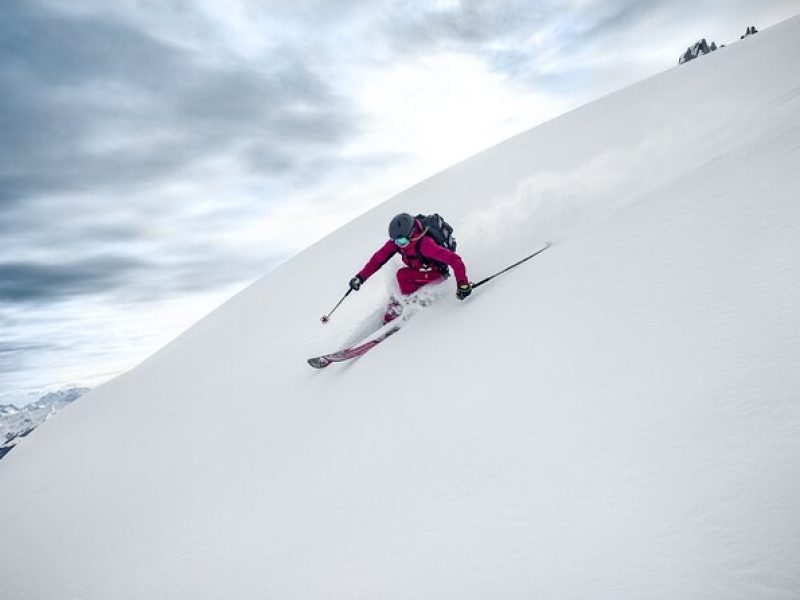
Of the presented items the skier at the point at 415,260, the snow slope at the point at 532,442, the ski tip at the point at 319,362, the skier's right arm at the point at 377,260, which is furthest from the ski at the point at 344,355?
the skier's right arm at the point at 377,260

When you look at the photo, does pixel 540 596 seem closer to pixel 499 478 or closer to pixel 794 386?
pixel 499 478

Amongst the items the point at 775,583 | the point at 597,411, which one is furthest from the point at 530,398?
the point at 775,583

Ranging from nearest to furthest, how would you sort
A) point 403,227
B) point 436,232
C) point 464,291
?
1. point 464,291
2. point 403,227
3. point 436,232

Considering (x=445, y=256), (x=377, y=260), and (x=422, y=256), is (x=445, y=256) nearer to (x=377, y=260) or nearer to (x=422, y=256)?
(x=422, y=256)

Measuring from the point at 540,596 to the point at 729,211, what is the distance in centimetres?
364

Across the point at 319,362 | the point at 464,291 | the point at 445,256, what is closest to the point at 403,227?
the point at 445,256

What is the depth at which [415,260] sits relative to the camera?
630cm

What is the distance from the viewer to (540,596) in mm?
1779

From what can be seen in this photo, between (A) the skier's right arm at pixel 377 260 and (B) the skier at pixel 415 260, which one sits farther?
(A) the skier's right arm at pixel 377 260

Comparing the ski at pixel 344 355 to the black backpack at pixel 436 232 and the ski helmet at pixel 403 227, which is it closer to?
the black backpack at pixel 436 232

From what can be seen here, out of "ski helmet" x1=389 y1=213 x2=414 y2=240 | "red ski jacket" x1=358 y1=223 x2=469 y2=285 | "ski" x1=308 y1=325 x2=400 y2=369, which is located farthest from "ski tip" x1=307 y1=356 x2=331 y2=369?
"ski helmet" x1=389 y1=213 x2=414 y2=240

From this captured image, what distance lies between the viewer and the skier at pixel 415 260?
549 centimetres

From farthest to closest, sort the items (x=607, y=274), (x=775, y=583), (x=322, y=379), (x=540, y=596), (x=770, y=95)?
(x=770, y=95)
(x=322, y=379)
(x=607, y=274)
(x=540, y=596)
(x=775, y=583)

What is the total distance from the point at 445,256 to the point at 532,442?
338 centimetres
